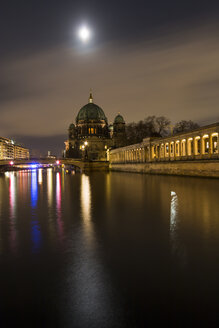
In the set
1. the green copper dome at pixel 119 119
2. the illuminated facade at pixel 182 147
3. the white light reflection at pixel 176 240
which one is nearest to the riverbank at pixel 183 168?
the illuminated facade at pixel 182 147

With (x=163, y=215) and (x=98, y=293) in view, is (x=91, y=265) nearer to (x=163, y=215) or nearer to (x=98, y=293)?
(x=98, y=293)

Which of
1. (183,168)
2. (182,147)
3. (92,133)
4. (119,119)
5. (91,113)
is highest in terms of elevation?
(91,113)

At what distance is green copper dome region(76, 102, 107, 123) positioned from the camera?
154 metres

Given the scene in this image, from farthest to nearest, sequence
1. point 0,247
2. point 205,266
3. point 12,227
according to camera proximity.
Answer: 1. point 12,227
2. point 0,247
3. point 205,266

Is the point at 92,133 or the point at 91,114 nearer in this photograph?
the point at 92,133

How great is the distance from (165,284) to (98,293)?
1019mm

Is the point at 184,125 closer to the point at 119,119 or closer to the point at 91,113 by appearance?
the point at 119,119

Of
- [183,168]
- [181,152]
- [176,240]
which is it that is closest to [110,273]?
[176,240]

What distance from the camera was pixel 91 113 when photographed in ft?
509

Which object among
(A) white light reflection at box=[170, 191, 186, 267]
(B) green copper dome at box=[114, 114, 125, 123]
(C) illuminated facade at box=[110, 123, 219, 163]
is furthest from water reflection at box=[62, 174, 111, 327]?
(B) green copper dome at box=[114, 114, 125, 123]

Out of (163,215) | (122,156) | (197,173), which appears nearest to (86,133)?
(122,156)

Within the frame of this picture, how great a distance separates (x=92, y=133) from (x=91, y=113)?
11.8 metres

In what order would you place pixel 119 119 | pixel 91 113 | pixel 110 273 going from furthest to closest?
1. pixel 91 113
2. pixel 119 119
3. pixel 110 273

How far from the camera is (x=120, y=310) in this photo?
342 cm
